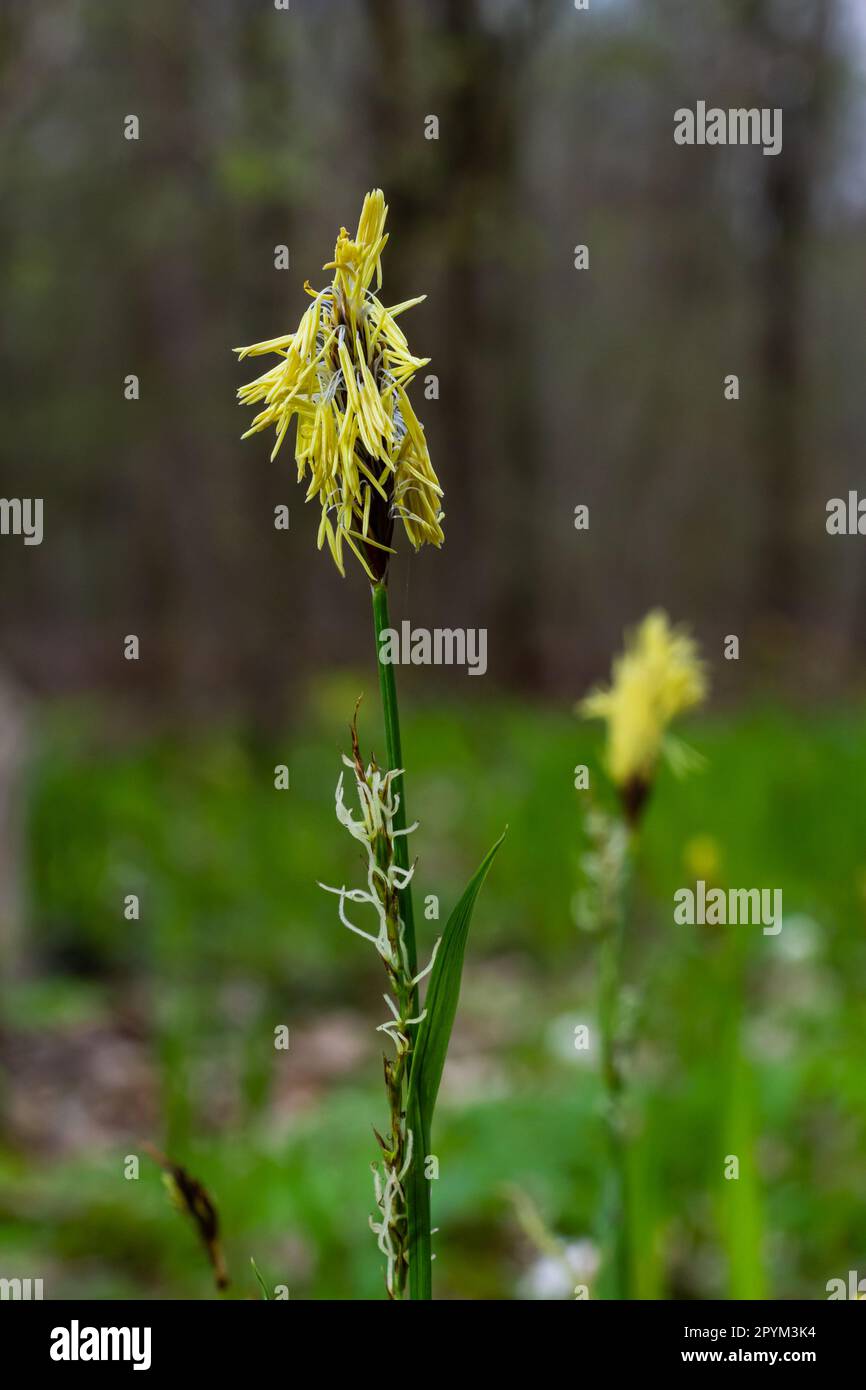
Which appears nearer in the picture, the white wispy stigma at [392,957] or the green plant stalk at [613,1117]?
the white wispy stigma at [392,957]

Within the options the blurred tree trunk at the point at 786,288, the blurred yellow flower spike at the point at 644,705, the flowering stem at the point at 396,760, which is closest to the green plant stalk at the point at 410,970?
the flowering stem at the point at 396,760

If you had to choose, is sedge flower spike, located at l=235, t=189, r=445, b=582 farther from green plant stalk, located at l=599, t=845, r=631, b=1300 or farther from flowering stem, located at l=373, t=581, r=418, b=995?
green plant stalk, located at l=599, t=845, r=631, b=1300

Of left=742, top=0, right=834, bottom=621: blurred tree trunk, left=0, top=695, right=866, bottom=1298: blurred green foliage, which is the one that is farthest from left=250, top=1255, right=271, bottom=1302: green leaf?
left=742, top=0, right=834, bottom=621: blurred tree trunk

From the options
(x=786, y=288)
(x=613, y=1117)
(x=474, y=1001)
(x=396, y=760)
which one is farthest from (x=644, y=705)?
(x=786, y=288)

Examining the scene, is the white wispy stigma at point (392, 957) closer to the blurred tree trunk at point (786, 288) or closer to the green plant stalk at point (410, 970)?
the green plant stalk at point (410, 970)

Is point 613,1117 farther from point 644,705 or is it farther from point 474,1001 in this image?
point 474,1001

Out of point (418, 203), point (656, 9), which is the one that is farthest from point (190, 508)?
point (656, 9)
